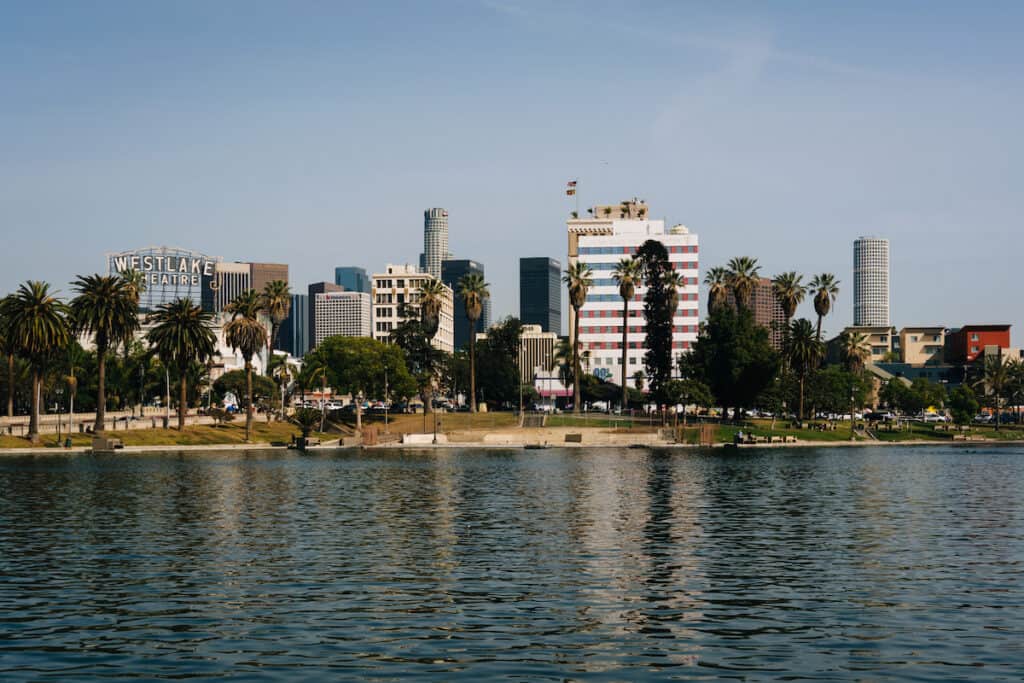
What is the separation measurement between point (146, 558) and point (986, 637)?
110 ft

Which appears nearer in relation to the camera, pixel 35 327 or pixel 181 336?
pixel 35 327

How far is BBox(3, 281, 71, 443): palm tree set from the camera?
135 m

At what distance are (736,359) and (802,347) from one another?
15966 mm

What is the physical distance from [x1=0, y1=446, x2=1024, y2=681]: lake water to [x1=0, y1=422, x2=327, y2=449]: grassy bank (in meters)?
55.8

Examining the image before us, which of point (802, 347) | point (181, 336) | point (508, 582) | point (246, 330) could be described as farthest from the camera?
point (802, 347)

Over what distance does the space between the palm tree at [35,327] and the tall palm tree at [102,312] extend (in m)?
5.38

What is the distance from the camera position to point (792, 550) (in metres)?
51.2

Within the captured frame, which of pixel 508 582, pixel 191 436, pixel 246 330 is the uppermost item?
pixel 246 330

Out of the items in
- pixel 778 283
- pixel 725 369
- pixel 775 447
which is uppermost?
pixel 778 283

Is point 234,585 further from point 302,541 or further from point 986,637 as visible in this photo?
point 986,637

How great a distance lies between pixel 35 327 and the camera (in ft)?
441

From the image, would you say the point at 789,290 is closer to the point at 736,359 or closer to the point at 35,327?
the point at 736,359

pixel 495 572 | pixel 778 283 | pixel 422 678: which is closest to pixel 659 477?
pixel 495 572

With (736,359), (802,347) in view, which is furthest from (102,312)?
(802,347)
